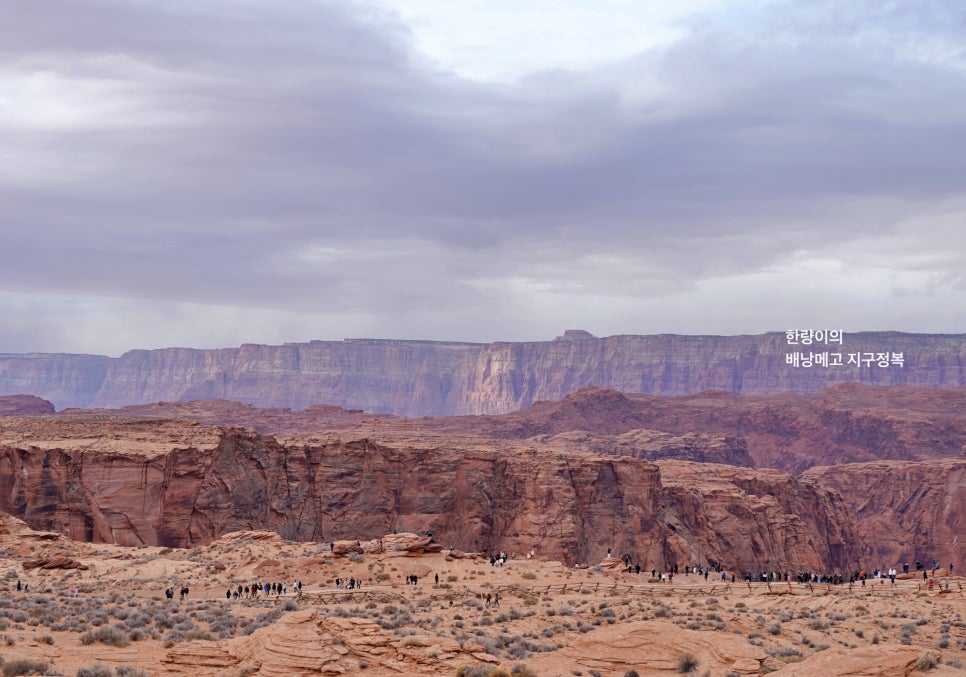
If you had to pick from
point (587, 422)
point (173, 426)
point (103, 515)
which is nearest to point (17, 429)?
point (173, 426)

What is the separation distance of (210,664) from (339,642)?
320cm

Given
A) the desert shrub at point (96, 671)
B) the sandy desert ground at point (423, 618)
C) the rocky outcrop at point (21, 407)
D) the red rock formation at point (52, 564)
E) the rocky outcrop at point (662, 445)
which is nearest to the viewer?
the desert shrub at point (96, 671)

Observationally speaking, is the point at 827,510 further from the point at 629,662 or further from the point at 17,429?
the point at 629,662

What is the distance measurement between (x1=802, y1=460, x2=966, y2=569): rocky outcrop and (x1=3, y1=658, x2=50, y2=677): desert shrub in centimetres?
11386

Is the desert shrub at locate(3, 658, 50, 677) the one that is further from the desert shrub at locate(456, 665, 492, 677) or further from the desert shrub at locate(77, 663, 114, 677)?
the desert shrub at locate(456, 665, 492, 677)

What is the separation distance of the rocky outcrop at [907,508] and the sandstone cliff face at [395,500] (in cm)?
2300

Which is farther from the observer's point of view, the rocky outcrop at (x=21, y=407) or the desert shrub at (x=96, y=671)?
the rocky outcrop at (x=21, y=407)

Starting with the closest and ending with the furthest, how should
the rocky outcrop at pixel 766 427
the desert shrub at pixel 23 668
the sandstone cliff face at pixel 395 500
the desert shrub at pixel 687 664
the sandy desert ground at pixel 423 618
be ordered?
the desert shrub at pixel 23 668 < the sandy desert ground at pixel 423 618 < the desert shrub at pixel 687 664 < the sandstone cliff face at pixel 395 500 < the rocky outcrop at pixel 766 427

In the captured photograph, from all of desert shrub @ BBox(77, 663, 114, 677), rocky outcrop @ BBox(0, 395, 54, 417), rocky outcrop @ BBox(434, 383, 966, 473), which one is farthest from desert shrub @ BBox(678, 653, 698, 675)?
rocky outcrop @ BBox(0, 395, 54, 417)

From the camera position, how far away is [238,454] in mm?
85500

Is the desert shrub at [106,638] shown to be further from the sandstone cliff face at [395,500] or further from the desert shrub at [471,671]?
the sandstone cliff face at [395,500]

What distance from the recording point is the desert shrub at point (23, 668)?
25266 mm

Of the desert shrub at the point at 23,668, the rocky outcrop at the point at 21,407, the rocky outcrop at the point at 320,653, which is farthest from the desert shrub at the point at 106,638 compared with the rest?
the rocky outcrop at the point at 21,407

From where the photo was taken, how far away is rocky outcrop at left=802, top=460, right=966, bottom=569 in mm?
129125
